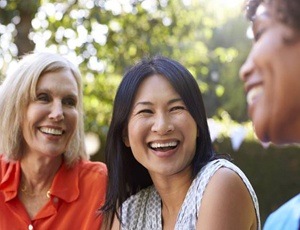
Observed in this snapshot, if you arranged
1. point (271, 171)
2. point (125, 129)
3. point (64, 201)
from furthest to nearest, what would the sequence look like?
1. point (271, 171)
2. point (64, 201)
3. point (125, 129)

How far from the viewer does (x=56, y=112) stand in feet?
9.98

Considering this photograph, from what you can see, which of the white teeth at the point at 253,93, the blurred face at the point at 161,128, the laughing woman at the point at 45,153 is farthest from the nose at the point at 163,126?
the white teeth at the point at 253,93

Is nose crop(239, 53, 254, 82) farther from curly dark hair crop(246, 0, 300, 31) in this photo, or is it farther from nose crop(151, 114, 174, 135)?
nose crop(151, 114, 174, 135)

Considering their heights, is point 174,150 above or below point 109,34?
below

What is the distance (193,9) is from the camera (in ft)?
28.0

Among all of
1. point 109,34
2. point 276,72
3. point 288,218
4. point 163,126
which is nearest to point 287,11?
point 276,72

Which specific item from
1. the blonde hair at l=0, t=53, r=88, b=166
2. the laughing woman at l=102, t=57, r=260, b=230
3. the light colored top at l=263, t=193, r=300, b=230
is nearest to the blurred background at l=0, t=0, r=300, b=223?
the blonde hair at l=0, t=53, r=88, b=166

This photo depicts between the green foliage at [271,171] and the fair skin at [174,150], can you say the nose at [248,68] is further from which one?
the green foliage at [271,171]

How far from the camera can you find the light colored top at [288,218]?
990 millimetres

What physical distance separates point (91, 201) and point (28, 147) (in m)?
0.43

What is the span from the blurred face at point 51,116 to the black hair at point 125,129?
39 centimetres

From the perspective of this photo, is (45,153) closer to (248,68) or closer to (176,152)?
(176,152)

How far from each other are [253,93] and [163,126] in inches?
60.0

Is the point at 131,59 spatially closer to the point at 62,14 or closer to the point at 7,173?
the point at 62,14
